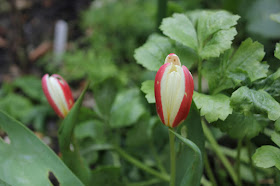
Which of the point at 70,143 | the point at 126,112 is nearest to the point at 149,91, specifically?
the point at 70,143

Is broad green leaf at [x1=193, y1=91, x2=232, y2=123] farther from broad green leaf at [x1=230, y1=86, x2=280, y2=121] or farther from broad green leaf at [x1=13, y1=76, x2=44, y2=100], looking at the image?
broad green leaf at [x1=13, y1=76, x2=44, y2=100]

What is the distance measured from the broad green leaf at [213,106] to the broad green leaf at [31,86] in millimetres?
1048

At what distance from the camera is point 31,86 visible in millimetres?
1501

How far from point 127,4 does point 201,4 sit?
41 cm

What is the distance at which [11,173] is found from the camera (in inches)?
22.6

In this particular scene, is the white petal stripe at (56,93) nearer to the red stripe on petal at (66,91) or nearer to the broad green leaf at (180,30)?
the red stripe on petal at (66,91)

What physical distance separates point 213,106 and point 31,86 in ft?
3.74

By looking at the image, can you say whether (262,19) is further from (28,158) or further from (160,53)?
(28,158)

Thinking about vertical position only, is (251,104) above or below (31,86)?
above

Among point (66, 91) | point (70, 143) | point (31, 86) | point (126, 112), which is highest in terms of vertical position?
point (66, 91)

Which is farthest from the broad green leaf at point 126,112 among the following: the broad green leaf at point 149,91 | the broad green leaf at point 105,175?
the broad green leaf at point 149,91

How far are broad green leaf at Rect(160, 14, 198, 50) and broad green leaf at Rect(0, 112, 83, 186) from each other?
1.04 feet

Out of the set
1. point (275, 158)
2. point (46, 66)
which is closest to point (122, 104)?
point (275, 158)

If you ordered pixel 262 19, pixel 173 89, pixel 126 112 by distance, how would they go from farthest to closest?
pixel 262 19 → pixel 126 112 → pixel 173 89
